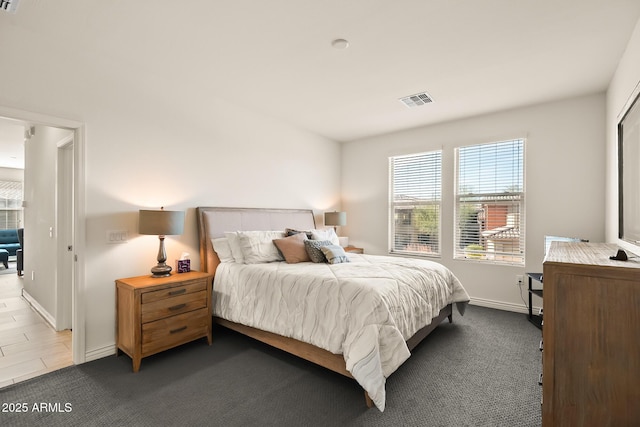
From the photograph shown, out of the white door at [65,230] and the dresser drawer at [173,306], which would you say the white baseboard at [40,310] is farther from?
the dresser drawer at [173,306]

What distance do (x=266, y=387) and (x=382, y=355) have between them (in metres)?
0.91

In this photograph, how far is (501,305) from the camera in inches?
163

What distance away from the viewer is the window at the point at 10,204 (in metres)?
8.20

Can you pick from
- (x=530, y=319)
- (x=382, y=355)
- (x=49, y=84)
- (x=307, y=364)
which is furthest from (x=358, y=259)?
(x=49, y=84)

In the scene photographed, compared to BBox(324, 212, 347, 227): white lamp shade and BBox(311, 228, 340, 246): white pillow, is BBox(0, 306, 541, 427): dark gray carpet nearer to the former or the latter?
BBox(311, 228, 340, 246): white pillow

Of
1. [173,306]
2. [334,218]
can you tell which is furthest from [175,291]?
[334,218]

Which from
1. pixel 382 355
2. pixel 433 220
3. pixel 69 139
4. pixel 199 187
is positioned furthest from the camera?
pixel 433 220

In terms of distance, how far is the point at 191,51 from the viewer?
2.71m

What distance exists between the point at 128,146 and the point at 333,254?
7.61ft

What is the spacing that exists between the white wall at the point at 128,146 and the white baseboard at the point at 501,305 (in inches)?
135

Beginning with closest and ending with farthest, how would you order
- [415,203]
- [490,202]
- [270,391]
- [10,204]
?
[270,391], [490,202], [415,203], [10,204]

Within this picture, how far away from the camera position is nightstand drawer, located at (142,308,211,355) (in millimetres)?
2590

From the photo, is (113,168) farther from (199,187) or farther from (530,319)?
(530,319)

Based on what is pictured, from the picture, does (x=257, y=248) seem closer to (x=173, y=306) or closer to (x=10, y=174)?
(x=173, y=306)
